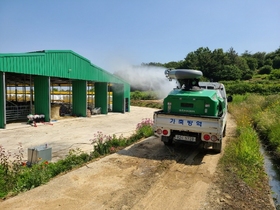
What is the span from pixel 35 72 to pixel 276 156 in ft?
46.6

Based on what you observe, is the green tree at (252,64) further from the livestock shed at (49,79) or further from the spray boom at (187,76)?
the spray boom at (187,76)

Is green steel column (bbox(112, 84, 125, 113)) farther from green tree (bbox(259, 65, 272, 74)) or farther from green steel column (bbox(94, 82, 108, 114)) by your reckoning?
green tree (bbox(259, 65, 272, 74))

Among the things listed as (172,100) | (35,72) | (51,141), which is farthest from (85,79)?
(172,100)

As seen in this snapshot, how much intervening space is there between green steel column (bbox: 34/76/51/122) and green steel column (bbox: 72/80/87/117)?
13.7 feet

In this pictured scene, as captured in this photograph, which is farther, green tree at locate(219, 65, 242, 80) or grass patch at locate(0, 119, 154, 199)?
green tree at locate(219, 65, 242, 80)

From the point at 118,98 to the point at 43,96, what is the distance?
10276mm

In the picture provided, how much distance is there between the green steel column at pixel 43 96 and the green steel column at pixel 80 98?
4.18m

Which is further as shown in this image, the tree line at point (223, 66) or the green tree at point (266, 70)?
the green tree at point (266, 70)

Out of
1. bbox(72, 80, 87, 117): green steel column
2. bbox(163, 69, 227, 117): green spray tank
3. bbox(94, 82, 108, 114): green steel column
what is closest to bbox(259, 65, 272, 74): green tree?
bbox(94, 82, 108, 114): green steel column

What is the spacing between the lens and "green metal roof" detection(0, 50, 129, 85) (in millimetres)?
12694

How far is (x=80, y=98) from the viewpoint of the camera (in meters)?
19.9

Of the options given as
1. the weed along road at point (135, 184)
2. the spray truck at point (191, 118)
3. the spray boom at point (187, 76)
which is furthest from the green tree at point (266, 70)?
the weed along road at point (135, 184)

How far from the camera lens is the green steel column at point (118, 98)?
24.7 m

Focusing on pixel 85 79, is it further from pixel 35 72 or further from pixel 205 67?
pixel 205 67
